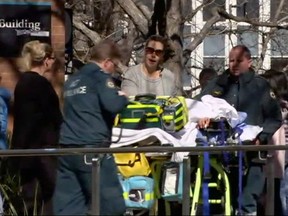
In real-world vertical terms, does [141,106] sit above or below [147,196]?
above

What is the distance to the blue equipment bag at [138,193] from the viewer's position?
8.22m

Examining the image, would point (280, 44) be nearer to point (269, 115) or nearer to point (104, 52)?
point (269, 115)

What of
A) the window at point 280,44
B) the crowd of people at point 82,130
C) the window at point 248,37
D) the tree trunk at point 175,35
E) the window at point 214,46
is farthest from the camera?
the window at point 214,46

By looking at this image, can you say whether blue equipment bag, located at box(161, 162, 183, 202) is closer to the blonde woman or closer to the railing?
the railing

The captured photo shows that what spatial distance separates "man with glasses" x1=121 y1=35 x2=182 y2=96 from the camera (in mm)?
9766

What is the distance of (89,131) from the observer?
8039 millimetres

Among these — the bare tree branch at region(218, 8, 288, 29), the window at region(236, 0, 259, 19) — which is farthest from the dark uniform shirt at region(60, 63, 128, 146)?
the window at region(236, 0, 259, 19)

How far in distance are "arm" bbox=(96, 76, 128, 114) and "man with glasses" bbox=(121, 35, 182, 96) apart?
1.70 m

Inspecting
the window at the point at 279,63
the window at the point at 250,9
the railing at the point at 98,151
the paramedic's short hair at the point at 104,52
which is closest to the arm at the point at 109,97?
the paramedic's short hair at the point at 104,52

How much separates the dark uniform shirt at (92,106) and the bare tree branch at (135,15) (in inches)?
202

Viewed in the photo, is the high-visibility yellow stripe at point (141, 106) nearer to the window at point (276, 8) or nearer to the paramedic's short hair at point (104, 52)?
the paramedic's short hair at point (104, 52)

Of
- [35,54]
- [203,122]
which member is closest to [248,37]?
[203,122]

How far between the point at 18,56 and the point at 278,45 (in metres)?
7.04

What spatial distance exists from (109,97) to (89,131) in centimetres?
31
